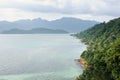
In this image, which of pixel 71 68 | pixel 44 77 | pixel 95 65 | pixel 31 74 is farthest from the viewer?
pixel 71 68

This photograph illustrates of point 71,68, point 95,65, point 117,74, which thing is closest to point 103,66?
point 95,65

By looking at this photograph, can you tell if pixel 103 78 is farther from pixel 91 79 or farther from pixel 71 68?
pixel 71 68

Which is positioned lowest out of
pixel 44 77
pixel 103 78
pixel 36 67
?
pixel 103 78

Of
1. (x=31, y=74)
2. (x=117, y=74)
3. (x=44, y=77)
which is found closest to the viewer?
(x=117, y=74)

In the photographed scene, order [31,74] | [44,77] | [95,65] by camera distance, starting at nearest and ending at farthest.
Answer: [95,65]
[44,77]
[31,74]

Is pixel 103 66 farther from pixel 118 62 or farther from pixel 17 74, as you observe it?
pixel 17 74

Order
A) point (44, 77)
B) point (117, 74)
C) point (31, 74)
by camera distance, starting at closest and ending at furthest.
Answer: point (117, 74), point (44, 77), point (31, 74)

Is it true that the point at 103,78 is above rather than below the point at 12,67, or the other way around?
below

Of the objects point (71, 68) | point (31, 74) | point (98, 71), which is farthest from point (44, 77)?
point (98, 71)

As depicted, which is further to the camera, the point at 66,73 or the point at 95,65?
the point at 66,73
